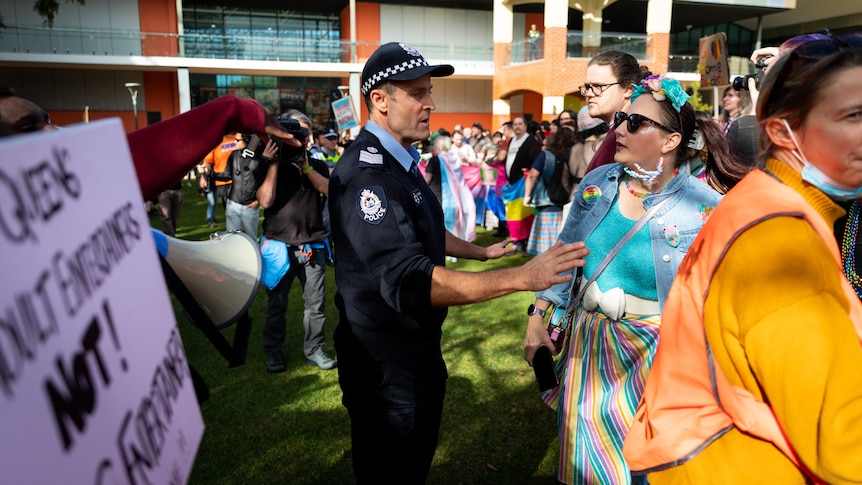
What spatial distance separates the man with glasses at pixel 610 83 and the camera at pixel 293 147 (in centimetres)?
162

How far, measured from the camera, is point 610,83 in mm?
3486

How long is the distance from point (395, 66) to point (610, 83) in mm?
1690

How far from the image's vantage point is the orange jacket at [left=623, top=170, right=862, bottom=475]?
1347 mm

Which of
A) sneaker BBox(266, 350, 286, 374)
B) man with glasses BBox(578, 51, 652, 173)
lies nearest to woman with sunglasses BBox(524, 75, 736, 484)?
man with glasses BBox(578, 51, 652, 173)

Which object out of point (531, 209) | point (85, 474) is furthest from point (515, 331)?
point (85, 474)

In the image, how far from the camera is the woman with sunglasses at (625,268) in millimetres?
2469

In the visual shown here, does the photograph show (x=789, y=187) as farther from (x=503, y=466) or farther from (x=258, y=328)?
(x=258, y=328)

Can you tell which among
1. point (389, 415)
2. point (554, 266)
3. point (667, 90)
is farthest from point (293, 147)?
point (554, 266)

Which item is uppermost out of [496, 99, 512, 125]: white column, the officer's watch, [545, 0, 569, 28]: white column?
[545, 0, 569, 28]: white column

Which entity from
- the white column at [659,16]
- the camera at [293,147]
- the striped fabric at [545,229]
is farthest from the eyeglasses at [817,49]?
the white column at [659,16]

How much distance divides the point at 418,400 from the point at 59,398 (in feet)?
5.27

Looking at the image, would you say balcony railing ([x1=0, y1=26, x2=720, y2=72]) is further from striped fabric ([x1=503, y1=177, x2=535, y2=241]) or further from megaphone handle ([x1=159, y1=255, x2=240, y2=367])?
megaphone handle ([x1=159, y1=255, x2=240, y2=367])

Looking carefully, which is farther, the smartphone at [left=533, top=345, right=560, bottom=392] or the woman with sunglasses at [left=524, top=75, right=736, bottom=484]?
the smartphone at [left=533, top=345, right=560, bottom=392]

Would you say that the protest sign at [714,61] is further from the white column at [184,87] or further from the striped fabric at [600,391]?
the white column at [184,87]
